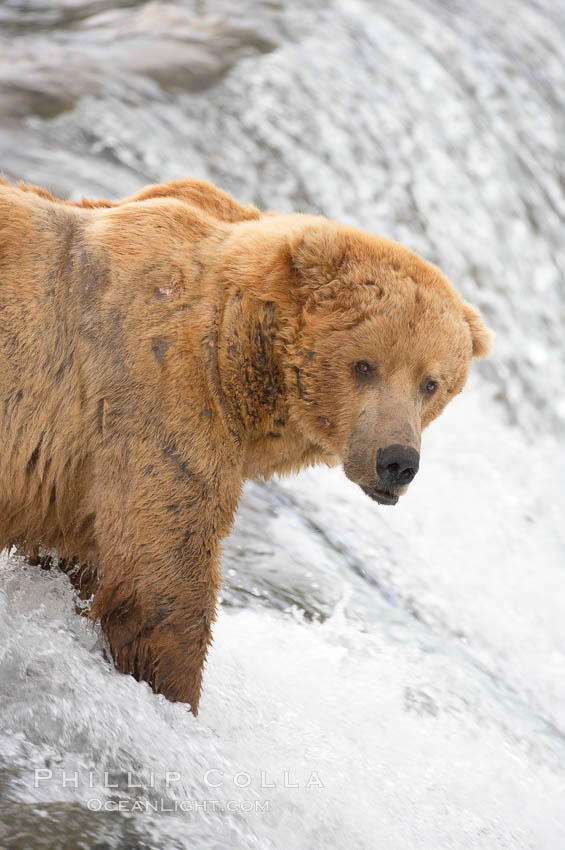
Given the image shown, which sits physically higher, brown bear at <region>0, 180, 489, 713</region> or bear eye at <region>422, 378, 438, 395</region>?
bear eye at <region>422, 378, 438, 395</region>

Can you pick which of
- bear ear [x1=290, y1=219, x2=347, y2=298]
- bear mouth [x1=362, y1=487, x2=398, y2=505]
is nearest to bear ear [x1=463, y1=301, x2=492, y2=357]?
bear ear [x1=290, y1=219, x2=347, y2=298]

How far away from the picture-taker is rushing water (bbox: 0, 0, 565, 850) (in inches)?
139

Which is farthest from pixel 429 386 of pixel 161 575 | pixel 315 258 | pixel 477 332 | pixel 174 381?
pixel 161 575

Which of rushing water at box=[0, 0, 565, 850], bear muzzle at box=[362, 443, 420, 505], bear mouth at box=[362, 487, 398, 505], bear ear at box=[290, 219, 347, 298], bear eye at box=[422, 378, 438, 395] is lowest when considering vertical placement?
rushing water at box=[0, 0, 565, 850]

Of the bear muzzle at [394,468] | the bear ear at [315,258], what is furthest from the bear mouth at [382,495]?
the bear ear at [315,258]

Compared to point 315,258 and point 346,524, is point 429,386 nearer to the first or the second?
point 315,258

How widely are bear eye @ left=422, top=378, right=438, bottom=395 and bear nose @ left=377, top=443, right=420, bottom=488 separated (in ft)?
0.95

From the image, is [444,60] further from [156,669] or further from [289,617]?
[156,669]

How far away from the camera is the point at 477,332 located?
13.0 ft

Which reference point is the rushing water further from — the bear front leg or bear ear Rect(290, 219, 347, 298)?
bear ear Rect(290, 219, 347, 298)

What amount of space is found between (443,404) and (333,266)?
630mm

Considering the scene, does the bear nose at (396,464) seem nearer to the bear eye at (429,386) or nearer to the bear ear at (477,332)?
the bear eye at (429,386)

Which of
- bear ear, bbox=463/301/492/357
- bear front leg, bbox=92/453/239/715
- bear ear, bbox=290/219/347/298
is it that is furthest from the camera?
bear ear, bbox=463/301/492/357

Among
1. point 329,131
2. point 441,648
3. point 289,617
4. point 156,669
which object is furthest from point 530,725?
point 329,131
